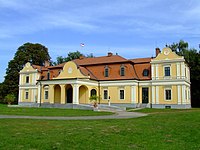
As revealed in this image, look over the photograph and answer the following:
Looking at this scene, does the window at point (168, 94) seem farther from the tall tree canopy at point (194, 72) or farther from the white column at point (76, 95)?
the white column at point (76, 95)

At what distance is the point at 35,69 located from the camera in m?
50.2

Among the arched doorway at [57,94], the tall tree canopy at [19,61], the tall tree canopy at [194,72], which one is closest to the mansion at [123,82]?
the arched doorway at [57,94]

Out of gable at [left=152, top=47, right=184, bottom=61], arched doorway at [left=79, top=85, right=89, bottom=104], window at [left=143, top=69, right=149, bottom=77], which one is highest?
gable at [left=152, top=47, right=184, bottom=61]

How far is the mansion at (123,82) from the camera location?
37062 mm

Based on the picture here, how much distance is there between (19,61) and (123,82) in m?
30.5

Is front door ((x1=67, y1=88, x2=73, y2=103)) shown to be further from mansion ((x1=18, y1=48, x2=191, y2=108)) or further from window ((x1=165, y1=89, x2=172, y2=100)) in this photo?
window ((x1=165, y1=89, x2=172, y2=100))

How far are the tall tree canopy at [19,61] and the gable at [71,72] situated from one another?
21.2 meters

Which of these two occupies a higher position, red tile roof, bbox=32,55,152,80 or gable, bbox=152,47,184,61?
gable, bbox=152,47,184,61

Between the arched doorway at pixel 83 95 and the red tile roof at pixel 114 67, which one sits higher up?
the red tile roof at pixel 114 67

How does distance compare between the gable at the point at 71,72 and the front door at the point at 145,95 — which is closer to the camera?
the front door at the point at 145,95

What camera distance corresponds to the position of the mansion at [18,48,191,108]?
37062mm

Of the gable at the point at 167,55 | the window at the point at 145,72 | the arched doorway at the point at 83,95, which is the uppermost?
the gable at the point at 167,55

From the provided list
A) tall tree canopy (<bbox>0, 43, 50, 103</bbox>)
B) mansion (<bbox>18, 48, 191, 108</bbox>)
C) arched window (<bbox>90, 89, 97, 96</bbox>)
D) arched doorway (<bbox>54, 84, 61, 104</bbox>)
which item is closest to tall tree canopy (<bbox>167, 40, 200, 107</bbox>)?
mansion (<bbox>18, 48, 191, 108</bbox>)

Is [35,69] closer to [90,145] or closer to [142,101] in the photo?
[142,101]
